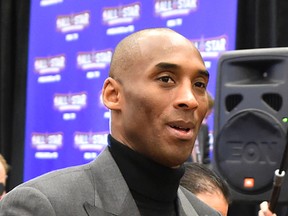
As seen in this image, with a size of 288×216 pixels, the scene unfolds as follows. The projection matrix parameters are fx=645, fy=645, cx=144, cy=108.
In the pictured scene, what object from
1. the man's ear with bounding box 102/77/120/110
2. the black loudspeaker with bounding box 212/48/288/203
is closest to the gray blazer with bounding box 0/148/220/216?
the man's ear with bounding box 102/77/120/110

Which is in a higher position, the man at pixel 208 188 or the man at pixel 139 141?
the man at pixel 139 141

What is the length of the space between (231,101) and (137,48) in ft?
3.92

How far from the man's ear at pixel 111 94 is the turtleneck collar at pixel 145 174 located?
0.22 ft

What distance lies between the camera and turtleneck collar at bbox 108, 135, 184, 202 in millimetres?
1138

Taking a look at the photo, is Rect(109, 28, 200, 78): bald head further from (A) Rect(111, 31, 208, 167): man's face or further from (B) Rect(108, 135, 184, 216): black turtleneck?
(B) Rect(108, 135, 184, 216): black turtleneck

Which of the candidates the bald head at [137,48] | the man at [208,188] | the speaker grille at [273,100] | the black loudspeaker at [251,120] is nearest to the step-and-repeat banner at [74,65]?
the black loudspeaker at [251,120]

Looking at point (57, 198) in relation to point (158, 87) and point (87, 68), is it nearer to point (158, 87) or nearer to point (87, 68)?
point (158, 87)

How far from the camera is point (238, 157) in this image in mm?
2246

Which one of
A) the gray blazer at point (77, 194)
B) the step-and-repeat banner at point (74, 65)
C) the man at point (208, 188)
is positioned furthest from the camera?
the step-and-repeat banner at point (74, 65)

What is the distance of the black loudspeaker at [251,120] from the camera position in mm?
2170

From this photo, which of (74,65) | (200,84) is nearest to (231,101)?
(200,84)

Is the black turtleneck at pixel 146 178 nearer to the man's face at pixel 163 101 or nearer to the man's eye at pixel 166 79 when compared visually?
the man's face at pixel 163 101

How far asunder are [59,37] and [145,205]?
3.60m

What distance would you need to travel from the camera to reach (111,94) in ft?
3.80
